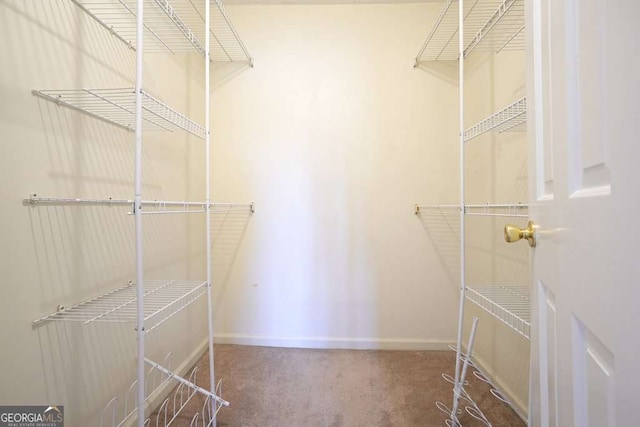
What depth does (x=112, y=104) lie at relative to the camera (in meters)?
1.04

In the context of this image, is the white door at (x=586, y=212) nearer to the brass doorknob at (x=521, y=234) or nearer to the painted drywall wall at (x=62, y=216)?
the brass doorknob at (x=521, y=234)

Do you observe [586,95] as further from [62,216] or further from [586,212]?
[62,216]

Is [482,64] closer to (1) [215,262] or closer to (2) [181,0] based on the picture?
(2) [181,0]

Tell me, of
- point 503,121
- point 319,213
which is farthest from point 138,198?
point 503,121

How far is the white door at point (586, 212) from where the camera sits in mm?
339

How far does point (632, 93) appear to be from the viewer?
336 mm

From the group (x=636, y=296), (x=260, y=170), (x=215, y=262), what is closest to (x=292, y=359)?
(x=215, y=262)

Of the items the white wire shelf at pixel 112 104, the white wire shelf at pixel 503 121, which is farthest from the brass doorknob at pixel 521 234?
the white wire shelf at pixel 112 104

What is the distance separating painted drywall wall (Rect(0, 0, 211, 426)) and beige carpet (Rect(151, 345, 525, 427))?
605 millimetres

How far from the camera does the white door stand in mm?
339

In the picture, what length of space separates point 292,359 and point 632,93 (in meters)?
2.08

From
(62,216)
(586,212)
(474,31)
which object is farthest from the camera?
(474,31)

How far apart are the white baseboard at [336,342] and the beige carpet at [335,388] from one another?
0.04 m

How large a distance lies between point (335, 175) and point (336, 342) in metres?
1.32
